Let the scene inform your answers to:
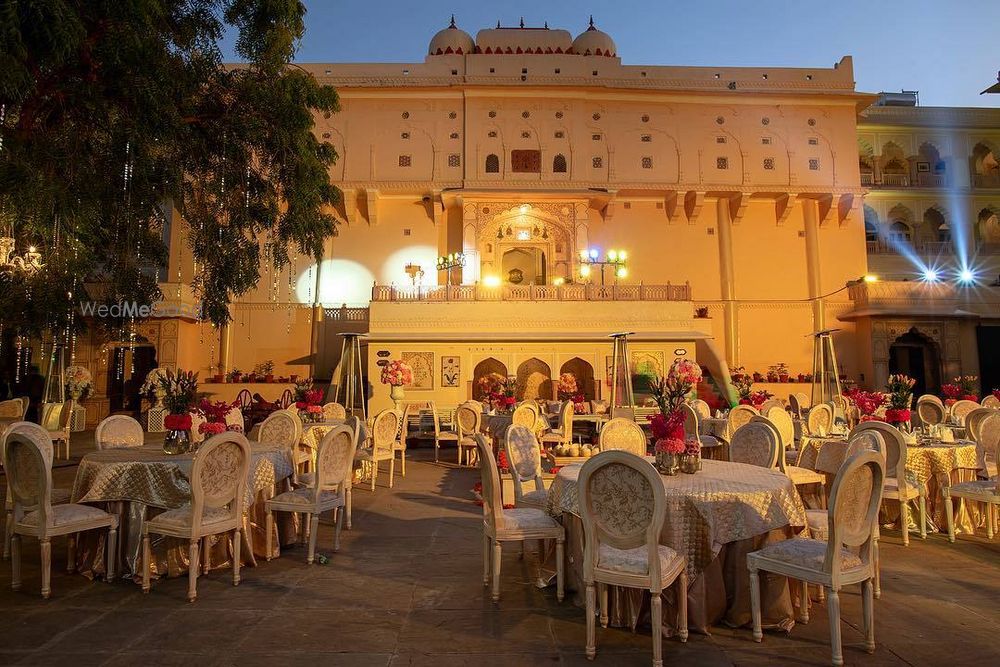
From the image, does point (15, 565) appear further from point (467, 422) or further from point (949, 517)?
point (949, 517)

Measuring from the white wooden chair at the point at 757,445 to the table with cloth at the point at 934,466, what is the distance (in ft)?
3.62

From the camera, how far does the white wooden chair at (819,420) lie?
7881 millimetres

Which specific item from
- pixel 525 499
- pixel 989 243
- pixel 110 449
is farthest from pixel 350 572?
pixel 989 243

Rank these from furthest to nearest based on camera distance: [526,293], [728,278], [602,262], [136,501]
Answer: [728,278], [602,262], [526,293], [136,501]

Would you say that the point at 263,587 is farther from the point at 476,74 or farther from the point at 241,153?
the point at 476,74

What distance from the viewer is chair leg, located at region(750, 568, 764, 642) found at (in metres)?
3.21

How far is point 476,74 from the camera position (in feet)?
66.6

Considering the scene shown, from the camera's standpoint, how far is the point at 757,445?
16.9ft

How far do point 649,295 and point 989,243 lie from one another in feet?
48.9

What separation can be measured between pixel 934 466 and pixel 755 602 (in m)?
3.79

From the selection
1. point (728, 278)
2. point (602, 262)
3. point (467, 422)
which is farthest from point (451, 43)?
point (467, 422)

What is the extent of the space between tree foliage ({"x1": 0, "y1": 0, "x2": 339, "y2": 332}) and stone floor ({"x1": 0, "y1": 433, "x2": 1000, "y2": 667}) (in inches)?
148

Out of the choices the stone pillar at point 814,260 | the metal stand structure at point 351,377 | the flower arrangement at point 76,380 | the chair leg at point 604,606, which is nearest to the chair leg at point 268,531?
the chair leg at point 604,606

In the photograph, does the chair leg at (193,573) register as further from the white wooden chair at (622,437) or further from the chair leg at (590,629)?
the white wooden chair at (622,437)
